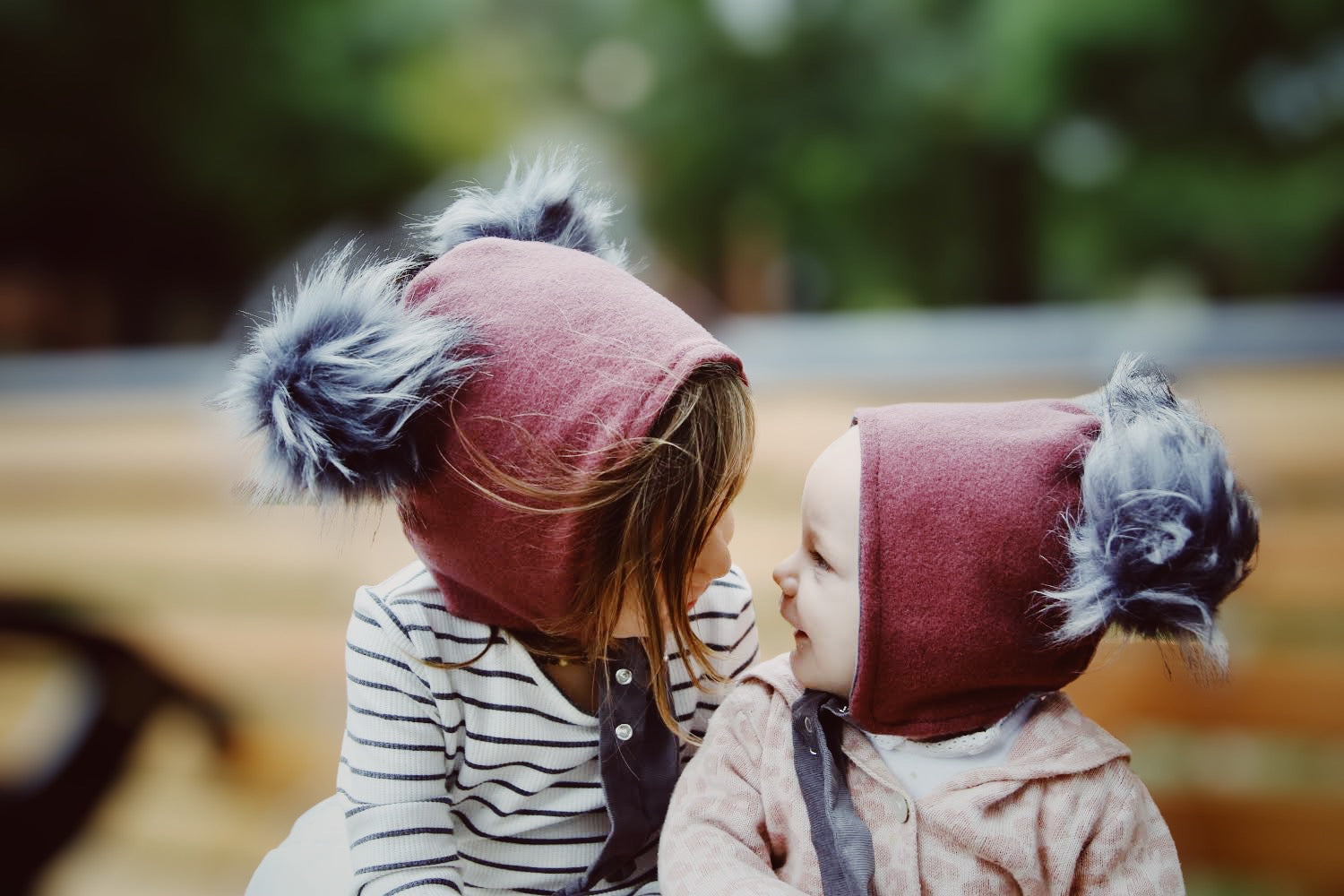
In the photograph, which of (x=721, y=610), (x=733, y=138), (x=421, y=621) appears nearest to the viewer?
(x=421, y=621)

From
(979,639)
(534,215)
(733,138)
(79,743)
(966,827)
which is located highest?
(733,138)

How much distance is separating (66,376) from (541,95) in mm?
1178

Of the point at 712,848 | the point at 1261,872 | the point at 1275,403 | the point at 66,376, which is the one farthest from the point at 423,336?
the point at 66,376

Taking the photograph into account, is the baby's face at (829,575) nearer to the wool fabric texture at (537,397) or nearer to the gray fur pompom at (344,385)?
the wool fabric texture at (537,397)

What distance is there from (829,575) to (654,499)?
0.40ft

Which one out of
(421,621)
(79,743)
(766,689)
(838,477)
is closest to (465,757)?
(421,621)

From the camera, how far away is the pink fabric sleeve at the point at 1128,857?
0.66 m

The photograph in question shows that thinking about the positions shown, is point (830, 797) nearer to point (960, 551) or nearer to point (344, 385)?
point (960, 551)

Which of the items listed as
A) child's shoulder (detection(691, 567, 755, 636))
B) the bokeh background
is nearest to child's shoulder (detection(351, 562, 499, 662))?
child's shoulder (detection(691, 567, 755, 636))

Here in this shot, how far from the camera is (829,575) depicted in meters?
0.72

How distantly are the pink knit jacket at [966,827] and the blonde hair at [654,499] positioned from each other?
10 cm

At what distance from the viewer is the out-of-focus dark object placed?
1737mm

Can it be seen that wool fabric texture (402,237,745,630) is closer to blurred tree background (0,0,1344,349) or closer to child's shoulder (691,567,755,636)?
child's shoulder (691,567,755,636)

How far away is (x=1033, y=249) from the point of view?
2.25 m
